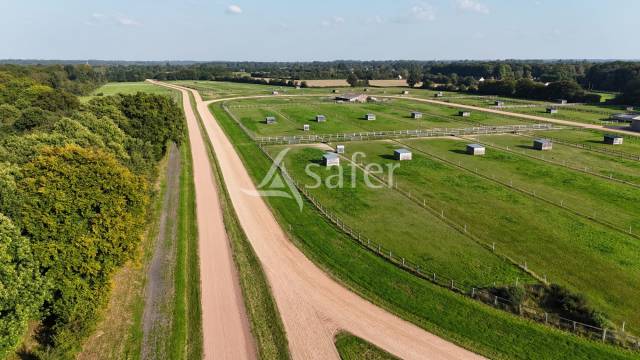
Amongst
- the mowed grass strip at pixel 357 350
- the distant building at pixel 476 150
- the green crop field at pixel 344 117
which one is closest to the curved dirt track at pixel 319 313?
the mowed grass strip at pixel 357 350

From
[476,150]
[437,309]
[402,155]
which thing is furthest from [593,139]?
[437,309]

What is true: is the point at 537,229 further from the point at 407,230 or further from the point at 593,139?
the point at 593,139

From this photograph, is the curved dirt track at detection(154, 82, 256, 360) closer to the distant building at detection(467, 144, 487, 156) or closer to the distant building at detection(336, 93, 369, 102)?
the distant building at detection(467, 144, 487, 156)

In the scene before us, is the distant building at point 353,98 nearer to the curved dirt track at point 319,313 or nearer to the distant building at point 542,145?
the distant building at point 542,145

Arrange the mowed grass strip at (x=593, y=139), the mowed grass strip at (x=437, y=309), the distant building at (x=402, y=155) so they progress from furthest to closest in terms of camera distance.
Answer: the mowed grass strip at (x=593, y=139), the distant building at (x=402, y=155), the mowed grass strip at (x=437, y=309)

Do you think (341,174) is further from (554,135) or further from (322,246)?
(554,135)

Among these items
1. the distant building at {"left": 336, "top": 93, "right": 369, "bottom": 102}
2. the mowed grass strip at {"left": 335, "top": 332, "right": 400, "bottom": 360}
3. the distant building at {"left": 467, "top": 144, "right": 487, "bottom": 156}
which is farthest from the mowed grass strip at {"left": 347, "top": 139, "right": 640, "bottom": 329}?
the distant building at {"left": 336, "top": 93, "right": 369, "bottom": 102}
